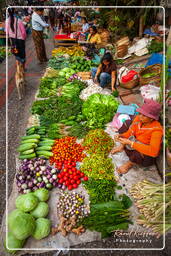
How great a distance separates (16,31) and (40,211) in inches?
201

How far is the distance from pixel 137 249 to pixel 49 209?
124 cm

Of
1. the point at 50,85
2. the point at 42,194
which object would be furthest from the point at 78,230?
the point at 50,85

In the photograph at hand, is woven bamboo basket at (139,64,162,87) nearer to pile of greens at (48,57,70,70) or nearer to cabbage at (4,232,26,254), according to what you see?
pile of greens at (48,57,70,70)

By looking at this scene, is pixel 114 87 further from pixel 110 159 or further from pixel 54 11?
pixel 54 11

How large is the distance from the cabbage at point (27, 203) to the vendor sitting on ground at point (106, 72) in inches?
144

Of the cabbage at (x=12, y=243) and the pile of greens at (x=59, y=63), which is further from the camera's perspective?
the pile of greens at (x=59, y=63)

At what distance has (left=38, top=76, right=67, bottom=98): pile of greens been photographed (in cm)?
525

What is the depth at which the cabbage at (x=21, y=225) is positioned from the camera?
2.17 meters

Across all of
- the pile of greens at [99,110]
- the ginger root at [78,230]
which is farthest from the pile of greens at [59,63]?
the ginger root at [78,230]

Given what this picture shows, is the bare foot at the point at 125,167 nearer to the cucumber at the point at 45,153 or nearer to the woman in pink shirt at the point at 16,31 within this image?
the cucumber at the point at 45,153

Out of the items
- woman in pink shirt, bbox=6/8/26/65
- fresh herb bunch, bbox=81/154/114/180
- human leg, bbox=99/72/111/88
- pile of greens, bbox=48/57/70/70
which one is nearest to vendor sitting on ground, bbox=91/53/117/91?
human leg, bbox=99/72/111/88

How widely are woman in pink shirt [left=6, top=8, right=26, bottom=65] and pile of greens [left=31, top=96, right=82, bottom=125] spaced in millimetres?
2108

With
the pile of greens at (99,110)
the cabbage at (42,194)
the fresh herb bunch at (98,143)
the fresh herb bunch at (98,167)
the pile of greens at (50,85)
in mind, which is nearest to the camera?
the cabbage at (42,194)

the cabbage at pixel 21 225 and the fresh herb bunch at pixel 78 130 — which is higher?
the fresh herb bunch at pixel 78 130
